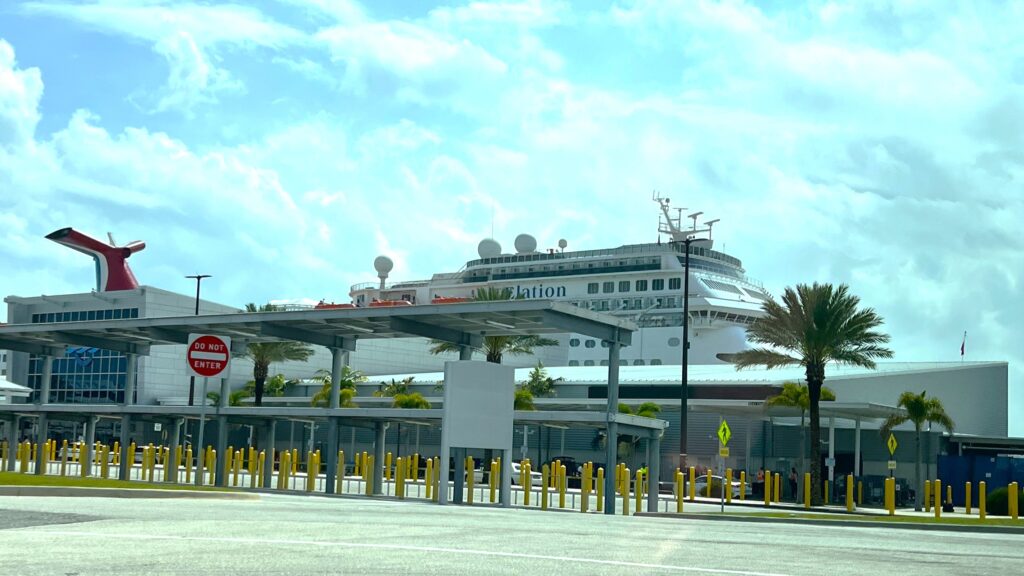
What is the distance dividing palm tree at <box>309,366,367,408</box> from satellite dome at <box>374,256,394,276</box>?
25.2 metres

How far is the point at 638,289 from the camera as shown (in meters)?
82.7

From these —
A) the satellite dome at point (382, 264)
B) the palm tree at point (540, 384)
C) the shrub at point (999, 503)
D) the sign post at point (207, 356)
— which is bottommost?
the shrub at point (999, 503)

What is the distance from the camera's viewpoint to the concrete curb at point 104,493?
692 inches

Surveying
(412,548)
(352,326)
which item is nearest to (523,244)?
(352,326)

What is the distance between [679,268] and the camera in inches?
3177

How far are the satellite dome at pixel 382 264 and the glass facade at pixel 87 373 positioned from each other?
94.6 feet

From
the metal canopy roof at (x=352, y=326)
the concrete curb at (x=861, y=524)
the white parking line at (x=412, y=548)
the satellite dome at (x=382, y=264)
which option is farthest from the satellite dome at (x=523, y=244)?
the white parking line at (x=412, y=548)

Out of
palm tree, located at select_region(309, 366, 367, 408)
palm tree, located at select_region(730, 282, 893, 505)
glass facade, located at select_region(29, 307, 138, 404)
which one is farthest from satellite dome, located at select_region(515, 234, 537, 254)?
palm tree, located at select_region(730, 282, 893, 505)

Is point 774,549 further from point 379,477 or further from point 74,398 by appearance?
point 74,398

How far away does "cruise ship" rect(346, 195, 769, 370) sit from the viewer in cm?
7931

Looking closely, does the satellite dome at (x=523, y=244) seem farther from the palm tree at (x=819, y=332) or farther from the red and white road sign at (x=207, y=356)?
the red and white road sign at (x=207, y=356)

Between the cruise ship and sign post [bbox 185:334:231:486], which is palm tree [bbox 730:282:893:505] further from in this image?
the cruise ship

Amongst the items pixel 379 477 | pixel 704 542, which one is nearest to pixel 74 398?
pixel 379 477

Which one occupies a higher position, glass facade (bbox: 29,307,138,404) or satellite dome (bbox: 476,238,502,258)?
satellite dome (bbox: 476,238,502,258)
